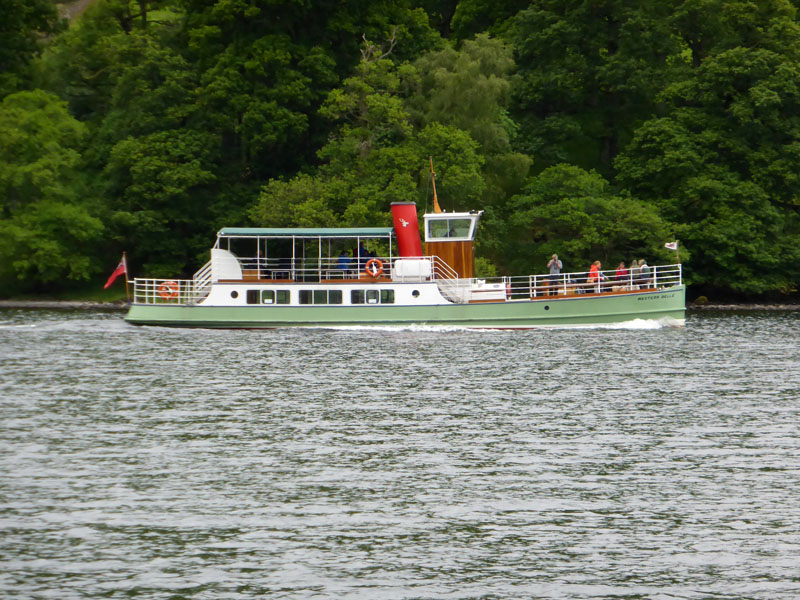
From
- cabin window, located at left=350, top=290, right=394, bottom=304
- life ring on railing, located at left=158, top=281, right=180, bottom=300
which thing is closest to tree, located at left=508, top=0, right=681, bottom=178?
cabin window, located at left=350, top=290, right=394, bottom=304

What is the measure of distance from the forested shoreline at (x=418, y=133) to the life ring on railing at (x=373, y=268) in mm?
11341

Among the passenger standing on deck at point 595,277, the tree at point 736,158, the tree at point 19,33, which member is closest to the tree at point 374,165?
the tree at point 736,158

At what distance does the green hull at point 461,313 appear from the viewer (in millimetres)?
55031

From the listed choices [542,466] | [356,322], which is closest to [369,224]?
[356,322]

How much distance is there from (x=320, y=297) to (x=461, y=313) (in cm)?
667

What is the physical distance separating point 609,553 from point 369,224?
5076cm

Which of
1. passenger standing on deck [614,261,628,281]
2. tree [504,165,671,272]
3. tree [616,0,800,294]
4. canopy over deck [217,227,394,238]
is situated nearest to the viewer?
canopy over deck [217,227,394,238]

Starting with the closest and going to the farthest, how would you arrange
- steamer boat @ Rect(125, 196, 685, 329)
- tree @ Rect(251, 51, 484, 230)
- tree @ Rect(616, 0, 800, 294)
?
steamer boat @ Rect(125, 196, 685, 329)
tree @ Rect(251, 51, 484, 230)
tree @ Rect(616, 0, 800, 294)

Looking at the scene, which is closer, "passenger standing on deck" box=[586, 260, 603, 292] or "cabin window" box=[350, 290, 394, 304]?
"passenger standing on deck" box=[586, 260, 603, 292]

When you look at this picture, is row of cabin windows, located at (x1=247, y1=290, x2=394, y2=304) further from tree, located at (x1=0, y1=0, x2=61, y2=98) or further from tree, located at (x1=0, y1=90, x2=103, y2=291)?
tree, located at (x1=0, y1=0, x2=61, y2=98)

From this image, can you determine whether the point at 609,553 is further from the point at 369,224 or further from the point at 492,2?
the point at 492,2

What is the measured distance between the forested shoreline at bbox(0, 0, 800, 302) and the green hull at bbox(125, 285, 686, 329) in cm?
1273

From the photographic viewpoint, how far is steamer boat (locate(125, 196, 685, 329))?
55.2m

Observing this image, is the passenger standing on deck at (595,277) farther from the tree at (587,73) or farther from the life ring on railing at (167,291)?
the tree at (587,73)
